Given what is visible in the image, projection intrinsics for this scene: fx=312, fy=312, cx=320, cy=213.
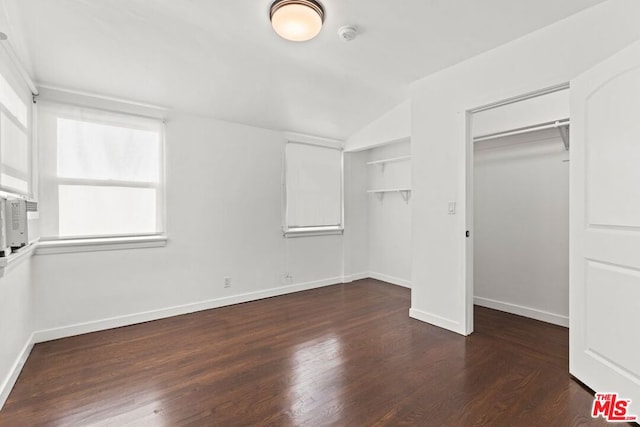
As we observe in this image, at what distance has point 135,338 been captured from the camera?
9.39ft

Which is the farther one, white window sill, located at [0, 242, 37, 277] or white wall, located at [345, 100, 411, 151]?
white wall, located at [345, 100, 411, 151]

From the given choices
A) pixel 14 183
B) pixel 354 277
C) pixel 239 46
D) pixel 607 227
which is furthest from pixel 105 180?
pixel 607 227

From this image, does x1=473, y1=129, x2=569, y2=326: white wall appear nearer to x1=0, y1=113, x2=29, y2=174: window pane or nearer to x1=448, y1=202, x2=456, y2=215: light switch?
x1=448, y1=202, x2=456, y2=215: light switch

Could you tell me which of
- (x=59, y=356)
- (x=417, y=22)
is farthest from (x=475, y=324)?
(x=59, y=356)

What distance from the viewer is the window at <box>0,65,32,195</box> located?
78.2 inches

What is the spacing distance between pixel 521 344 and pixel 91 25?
4254mm

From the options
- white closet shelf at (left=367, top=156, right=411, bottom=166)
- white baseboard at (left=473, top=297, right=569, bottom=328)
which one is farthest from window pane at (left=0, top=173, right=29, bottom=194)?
white baseboard at (left=473, top=297, right=569, bottom=328)

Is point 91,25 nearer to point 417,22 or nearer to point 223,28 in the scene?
point 223,28

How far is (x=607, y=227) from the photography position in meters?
1.88

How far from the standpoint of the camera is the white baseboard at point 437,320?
2950 mm

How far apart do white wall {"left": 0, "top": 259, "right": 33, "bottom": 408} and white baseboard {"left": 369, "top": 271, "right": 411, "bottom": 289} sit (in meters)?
4.21

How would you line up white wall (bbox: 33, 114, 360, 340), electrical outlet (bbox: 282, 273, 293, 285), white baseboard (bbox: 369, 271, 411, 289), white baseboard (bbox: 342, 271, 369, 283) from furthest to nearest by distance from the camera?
white baseboard (bbox: 342, 271, 369, 283) → white baseboard (bbox: 369, 271, 411, 289) → electrical outlet (bbox: 282, 273, 293, 285) → white wall (bbox: 33, 114, 360, 340)

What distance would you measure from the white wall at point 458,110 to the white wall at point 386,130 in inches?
21.7

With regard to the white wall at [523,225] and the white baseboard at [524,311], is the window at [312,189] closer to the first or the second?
the white wall at [523,225]
